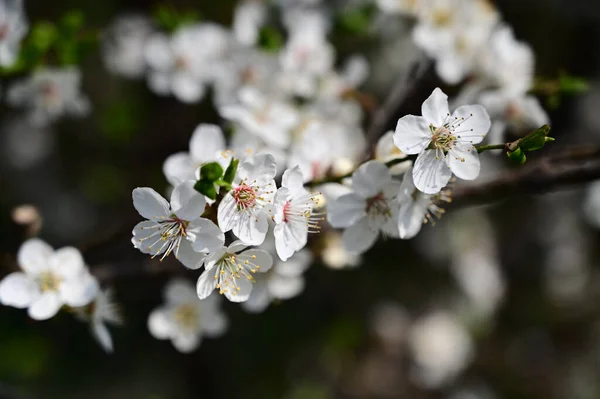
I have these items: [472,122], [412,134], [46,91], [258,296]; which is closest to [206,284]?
[258,296]

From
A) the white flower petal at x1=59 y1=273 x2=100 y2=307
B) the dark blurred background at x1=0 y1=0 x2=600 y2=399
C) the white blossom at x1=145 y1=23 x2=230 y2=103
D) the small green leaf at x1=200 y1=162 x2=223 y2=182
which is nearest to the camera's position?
the small green leaf at x1=200 y1=162 x2=223 y2=182

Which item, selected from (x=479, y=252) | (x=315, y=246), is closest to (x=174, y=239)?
(x=315, y=246)

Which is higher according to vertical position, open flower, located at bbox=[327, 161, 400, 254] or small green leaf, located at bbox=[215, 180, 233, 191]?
open flower, located at bbox=[327, 161, 400, 254]

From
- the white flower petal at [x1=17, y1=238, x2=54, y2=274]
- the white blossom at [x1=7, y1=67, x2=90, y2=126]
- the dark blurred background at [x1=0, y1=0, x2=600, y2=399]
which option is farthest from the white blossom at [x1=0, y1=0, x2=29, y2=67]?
the dark blurred background at [x1=0, y1=0, x2=600, y2=399]

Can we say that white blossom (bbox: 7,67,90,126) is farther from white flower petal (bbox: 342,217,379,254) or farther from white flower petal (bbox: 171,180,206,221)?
white flower petal (bbox: 342,217,379,254)

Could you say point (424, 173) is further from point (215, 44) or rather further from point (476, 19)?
point (215, 44)

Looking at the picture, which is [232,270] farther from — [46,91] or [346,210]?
[46,91]

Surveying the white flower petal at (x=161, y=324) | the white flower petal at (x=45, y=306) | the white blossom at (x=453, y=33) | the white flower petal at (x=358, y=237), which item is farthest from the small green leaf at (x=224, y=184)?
the white blossom at (x=453, y=33)
